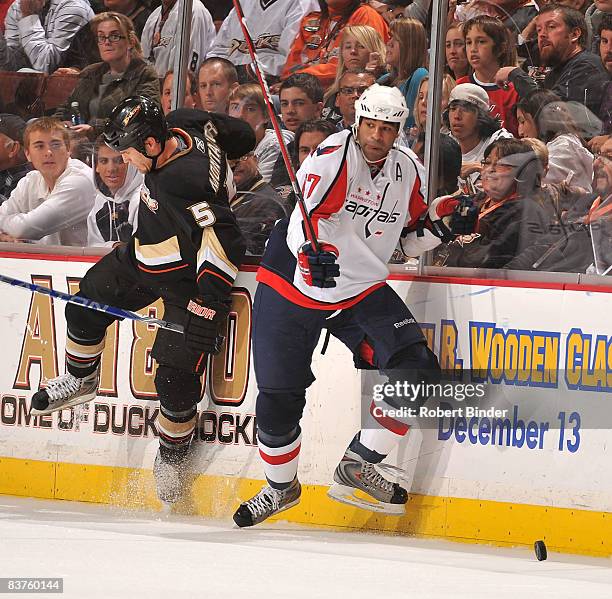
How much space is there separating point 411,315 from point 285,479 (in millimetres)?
765

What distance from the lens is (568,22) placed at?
15.0 feet

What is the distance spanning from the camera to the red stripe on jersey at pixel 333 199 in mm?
4445

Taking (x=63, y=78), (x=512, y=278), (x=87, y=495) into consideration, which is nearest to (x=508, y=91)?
(x=512, y=278)

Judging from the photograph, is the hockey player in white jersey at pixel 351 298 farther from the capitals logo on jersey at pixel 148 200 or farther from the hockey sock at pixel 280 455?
the capitals logo on jersey at pixel 148 200

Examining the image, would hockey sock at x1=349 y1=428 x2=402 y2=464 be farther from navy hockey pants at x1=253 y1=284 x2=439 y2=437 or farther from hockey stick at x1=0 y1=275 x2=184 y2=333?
hockey stick at x1=0 y1=275 x2=184 y2=333

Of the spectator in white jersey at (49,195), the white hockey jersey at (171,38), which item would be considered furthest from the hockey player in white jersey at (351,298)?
the spectator in white jersey at (49,195)

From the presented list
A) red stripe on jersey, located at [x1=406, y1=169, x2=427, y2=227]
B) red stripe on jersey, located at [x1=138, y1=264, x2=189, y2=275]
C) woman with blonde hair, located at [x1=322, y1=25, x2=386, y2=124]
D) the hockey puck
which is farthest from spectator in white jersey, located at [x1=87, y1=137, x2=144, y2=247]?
the hockey puck

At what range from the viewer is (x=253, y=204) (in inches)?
205

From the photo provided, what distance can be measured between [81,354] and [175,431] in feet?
1.70

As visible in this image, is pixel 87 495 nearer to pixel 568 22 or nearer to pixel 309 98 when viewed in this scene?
pixel 309 98

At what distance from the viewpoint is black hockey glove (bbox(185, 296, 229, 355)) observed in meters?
4.84

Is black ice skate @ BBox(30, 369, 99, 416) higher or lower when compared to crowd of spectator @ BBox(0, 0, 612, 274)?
lower

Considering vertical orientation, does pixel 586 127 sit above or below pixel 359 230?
above

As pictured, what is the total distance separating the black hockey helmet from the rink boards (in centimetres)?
67
